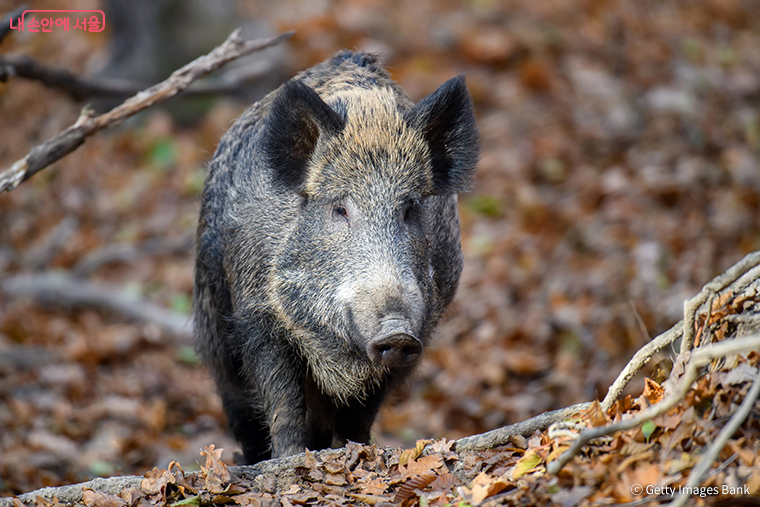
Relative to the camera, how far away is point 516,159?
9.83 metres

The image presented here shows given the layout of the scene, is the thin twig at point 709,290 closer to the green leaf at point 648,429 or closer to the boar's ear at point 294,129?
the green leaf at point 648,429

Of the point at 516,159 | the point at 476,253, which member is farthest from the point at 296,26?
the point at 476,253

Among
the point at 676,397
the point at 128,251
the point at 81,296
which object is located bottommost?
the point at 676,397

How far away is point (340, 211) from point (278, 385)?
107 centimetres

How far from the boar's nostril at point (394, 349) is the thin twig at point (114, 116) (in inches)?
91.6

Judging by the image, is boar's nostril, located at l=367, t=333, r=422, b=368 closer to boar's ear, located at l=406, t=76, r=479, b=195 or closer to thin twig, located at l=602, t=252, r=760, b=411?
thin twig, located at l=602, t=252, r=760, b=411

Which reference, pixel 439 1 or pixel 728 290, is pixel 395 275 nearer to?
pixel 728 290

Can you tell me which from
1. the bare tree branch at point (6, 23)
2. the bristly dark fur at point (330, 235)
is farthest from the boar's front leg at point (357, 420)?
the bare tree branch at point (6, 23)

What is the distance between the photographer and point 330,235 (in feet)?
13.2

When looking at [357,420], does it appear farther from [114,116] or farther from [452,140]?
[114,116]

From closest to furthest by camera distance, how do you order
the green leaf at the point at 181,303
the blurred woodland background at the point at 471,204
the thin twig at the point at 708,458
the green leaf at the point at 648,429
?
the thin twig at the point at 708,458 < the green leaf at the point at 648,429 < the blurred woodland background at the point at 471,204 < the green leaf at the point at 181,303

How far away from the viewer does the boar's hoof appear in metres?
3.33

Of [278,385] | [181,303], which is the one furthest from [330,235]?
[181,303]

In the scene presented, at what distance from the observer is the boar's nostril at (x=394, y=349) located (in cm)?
333
